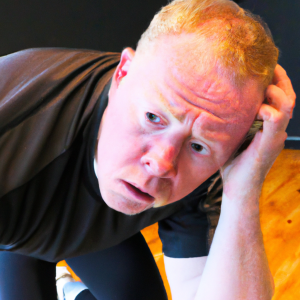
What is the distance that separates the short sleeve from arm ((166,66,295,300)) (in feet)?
0.21


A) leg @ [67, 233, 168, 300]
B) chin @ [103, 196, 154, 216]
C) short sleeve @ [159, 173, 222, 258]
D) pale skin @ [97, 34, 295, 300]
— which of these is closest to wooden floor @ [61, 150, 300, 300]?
leg @ [67, 233, 168, 300]

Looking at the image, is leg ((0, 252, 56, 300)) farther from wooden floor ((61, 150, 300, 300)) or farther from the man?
wooden floor ((61, 150, 300, 300))

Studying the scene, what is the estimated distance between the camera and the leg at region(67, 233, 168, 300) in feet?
2.71

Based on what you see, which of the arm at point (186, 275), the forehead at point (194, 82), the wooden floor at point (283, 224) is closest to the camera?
the forehead at point (194, 82)

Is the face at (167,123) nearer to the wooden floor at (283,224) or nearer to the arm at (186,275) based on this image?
the arm at (186,275)

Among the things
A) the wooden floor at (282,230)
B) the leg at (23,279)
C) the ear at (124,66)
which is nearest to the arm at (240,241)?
Answer: the ear at (124,66)

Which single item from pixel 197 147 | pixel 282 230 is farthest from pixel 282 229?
pixel 197 147

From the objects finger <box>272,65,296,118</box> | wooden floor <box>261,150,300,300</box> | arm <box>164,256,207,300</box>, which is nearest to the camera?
finger <box>272,65,296,118</box>

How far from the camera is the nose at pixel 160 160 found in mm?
483

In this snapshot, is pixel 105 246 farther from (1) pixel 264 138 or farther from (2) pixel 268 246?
(2) pixel 268 246

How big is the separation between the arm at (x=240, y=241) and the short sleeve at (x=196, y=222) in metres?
0.06

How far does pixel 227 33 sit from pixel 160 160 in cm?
23

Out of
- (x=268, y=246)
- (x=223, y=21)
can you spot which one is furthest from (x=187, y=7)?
(x=268, y=246)

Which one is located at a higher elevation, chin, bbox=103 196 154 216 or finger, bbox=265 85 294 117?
finger, bbox=265 85 294 117
